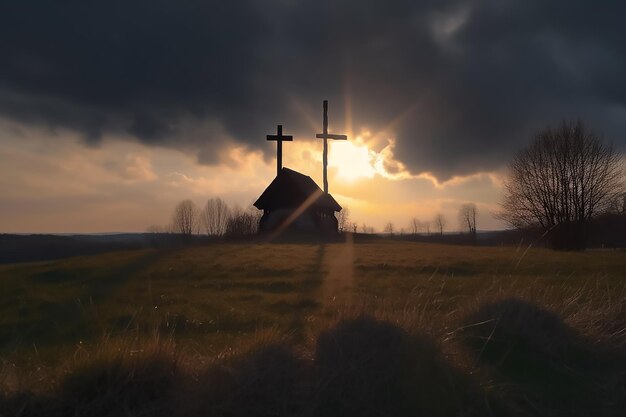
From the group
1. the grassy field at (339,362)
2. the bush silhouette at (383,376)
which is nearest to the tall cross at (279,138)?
the grassy field at (339,362)

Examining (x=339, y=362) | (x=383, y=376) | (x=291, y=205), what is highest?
(x=291, y=205)

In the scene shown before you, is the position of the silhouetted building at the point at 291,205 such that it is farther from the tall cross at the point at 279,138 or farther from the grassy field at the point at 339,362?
the grassy field at the point at 339,362

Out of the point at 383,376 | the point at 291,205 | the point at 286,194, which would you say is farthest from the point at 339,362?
the point at 291,205

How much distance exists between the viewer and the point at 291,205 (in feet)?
151

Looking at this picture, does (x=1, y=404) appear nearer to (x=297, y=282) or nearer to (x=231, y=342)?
(x=231, y=342)

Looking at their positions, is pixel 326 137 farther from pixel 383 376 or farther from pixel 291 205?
pixel 383 376

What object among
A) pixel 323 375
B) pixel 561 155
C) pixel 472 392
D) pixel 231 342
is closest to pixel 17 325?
pixel 231 342

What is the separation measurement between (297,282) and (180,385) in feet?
33.8

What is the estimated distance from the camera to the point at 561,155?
150ft

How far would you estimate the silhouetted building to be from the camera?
4512 centimetres

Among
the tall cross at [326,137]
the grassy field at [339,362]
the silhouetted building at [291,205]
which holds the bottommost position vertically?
the grassy field at [339,362]

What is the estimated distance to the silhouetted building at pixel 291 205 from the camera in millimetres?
45125

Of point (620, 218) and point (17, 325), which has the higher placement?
point (620, 218)

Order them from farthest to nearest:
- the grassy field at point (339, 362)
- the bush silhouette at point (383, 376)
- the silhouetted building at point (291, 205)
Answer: the silhouetted building at point (291, 205) → the bush silhouette at point (383, 376) → the grassy field at point (339, 362)
